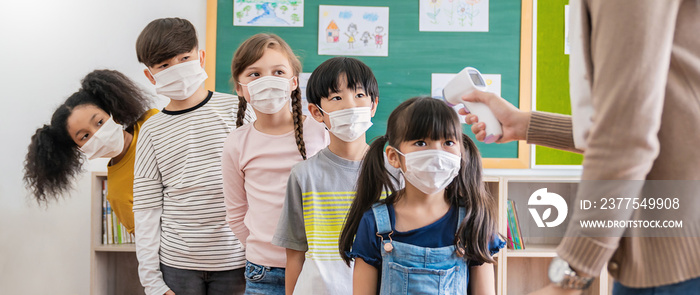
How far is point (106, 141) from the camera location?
6.64 feet

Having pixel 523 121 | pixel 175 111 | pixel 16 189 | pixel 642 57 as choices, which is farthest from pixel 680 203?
pixel 16 189

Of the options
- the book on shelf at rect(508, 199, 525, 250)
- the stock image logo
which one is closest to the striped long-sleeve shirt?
the book on shelf at rect(508, 199, 525, 250)

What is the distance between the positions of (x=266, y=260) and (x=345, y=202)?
0.29 meters

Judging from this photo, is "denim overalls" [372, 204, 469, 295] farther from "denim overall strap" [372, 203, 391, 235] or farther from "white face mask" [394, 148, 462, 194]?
"white face mask" [394, 148, 462, 194]

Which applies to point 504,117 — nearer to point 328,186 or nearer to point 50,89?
point 328,186

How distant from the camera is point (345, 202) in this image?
1.43 metres

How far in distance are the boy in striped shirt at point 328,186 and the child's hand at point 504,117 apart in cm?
42

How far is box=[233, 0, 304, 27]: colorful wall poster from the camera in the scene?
2758 mm

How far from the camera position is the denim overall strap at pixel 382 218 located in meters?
1.23

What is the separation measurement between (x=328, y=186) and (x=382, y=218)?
231 millimetres

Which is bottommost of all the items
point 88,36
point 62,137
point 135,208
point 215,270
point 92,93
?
point 215,270

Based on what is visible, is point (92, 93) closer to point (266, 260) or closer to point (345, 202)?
point (266, 260)

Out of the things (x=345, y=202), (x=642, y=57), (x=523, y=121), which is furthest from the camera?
(x=345, y=202)

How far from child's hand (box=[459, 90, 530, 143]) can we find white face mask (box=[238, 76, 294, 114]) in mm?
662
